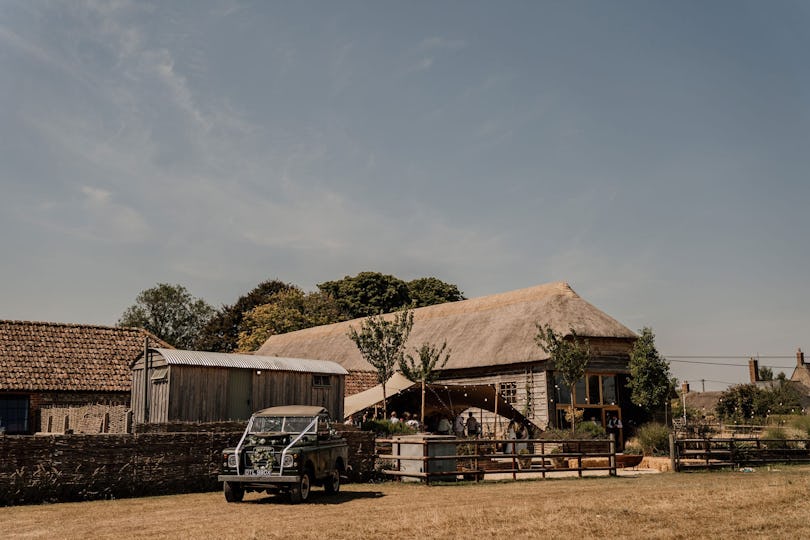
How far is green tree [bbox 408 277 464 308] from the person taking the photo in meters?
74.8

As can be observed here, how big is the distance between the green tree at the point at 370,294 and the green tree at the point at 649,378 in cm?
4144

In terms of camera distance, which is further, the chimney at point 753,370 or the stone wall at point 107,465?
the chimney at point 753,370

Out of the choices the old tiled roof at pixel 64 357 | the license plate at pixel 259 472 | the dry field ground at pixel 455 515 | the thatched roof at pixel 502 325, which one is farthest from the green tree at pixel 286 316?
the license plate at pixel 259 472

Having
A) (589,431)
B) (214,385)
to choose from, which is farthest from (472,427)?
(214,385)

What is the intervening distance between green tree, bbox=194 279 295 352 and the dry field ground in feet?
179

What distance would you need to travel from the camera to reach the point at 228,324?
235ft

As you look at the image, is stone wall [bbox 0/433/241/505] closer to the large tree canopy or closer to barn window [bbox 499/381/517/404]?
barn window [bbox 499/381/517/404]

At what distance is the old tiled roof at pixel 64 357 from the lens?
30062 mm

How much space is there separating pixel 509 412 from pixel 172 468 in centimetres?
1561

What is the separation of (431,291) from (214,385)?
49.9 metres

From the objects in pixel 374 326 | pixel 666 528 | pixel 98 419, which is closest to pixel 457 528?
pixel 666 528

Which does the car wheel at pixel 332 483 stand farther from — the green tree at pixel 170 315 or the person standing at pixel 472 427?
Result: the green tree at pixel 170 315

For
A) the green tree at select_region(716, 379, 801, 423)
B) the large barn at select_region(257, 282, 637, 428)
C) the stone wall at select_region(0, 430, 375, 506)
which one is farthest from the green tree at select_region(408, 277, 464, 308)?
the stone wall at select_region(0, 430, 375, 506)

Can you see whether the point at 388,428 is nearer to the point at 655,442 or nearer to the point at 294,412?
the point at 294,412
